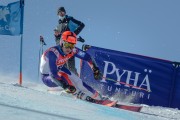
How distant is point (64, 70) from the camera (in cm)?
718

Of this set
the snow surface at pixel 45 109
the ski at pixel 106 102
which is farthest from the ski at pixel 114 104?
the snow surface at pixel 45 109

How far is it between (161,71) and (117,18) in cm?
583

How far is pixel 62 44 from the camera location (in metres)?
7.07

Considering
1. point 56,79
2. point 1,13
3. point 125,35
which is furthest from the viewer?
point 125,35

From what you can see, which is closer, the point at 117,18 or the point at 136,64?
the point at 136,64

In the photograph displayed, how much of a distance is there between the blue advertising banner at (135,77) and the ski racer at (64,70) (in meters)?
1.02

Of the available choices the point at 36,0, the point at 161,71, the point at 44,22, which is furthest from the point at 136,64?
the point at 36,0

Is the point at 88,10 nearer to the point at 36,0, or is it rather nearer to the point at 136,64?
the point at 36,0

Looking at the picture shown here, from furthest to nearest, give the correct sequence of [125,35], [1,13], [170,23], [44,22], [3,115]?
[44,22], [125,35], [170,23], [1,13], [3,115]

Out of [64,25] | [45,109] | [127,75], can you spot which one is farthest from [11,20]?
[45,109]

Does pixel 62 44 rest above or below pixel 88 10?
below

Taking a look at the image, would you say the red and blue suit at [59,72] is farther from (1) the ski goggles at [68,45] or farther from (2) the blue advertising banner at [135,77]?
(2) the blue advertising banner at [135,77]

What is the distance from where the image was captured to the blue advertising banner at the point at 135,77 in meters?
7.80

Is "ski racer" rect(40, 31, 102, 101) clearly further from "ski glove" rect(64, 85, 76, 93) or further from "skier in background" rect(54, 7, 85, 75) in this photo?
"skier in background" rect(54, 7, 85, 75)
